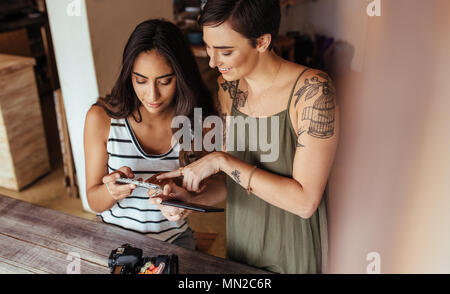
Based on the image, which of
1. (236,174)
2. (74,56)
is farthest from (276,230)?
(74,56)

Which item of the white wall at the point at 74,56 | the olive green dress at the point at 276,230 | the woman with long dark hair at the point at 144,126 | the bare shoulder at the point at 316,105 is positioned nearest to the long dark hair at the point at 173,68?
the woman with long dark hair at the point at 144,126

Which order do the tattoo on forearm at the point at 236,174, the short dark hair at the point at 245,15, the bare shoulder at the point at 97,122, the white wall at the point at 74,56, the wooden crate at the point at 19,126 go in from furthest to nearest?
the wooden crate at the point at 19,126, the white wall at the point at 74,56, the bare shoulder at the point at 97,122, the tattoo on forearm at the point at 236,174, the short dark hair at the point at 245,15

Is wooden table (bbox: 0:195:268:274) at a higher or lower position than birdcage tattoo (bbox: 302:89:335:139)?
lower

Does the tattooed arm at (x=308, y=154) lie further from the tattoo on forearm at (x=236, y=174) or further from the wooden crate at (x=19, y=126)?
the wooden crate at (x=19, y=126)

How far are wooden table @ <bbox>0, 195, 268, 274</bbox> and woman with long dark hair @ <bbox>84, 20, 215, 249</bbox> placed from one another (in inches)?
5.1

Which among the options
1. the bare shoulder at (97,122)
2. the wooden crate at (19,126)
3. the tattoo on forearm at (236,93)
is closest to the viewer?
the tattoo on forearm at (236,93)

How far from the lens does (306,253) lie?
1.38 m

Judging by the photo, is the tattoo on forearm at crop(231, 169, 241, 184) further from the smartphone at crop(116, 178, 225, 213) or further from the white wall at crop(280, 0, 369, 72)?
the white wall at crop(280, 0, 369, 72)

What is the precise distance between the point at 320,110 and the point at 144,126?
0.74 m

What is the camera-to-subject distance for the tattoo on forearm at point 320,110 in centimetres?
116

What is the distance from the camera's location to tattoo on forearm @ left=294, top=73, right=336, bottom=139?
116cm

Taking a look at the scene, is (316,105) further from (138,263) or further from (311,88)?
(138,263)

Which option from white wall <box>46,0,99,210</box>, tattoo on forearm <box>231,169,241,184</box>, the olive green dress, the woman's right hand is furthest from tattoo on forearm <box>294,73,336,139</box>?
white wall <box>46,0,99,210</box>

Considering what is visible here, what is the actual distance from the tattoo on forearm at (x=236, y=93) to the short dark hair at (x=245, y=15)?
0.80 ft
